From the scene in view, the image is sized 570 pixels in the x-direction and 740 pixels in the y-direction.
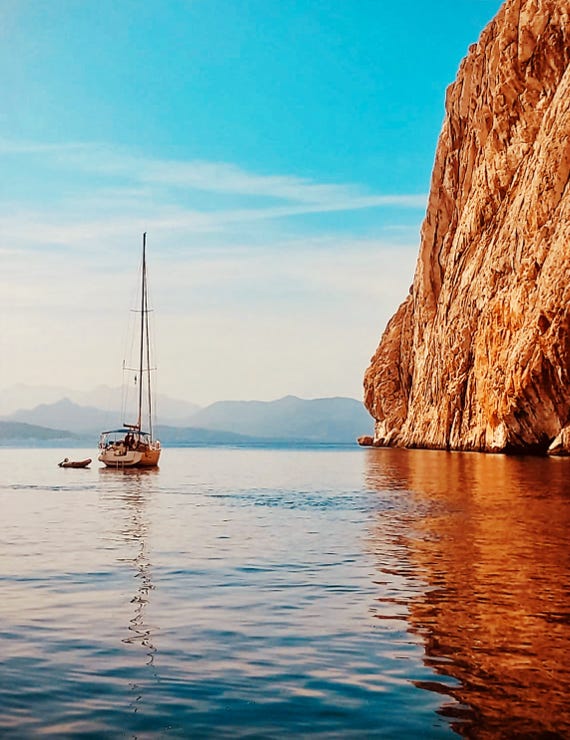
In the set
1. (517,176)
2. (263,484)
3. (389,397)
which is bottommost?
(263,484)

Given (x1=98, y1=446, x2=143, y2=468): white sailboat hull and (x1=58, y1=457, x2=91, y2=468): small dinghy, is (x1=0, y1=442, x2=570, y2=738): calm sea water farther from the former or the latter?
(x1=58, y1=457, x2=91, y2=468): small dinghy

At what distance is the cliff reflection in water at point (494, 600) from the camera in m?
8.37

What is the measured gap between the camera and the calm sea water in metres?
8.08

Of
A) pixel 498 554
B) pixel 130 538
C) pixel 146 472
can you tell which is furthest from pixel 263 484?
pixel 498 554

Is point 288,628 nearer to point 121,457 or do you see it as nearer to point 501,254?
point 121,457

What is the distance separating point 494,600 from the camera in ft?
44.5

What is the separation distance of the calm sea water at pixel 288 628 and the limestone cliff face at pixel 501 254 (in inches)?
1700

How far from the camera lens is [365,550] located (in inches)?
790

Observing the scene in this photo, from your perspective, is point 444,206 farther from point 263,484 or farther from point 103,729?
point 103,729

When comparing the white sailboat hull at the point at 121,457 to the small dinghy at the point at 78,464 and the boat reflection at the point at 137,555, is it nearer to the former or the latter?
the small dinghy at the point at 78,464

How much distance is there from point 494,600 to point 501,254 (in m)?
70.8

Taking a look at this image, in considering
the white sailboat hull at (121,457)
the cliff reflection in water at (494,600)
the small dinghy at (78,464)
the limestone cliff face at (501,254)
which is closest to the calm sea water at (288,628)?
the cliff reflection in water at (494,600)

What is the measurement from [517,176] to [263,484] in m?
47.8

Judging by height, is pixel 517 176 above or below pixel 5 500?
above
